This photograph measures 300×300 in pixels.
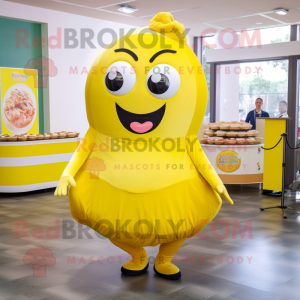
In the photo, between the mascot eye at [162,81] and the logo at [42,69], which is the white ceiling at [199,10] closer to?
the logo at [42,69]

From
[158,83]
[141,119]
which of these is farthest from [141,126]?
[158,83]

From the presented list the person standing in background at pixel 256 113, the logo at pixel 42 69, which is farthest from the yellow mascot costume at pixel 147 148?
the person standing in background at pixel 256 113

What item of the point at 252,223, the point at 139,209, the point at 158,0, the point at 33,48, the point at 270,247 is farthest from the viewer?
the point at 33,48

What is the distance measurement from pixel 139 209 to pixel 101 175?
1.16ft

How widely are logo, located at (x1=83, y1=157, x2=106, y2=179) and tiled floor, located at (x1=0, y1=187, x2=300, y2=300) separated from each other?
2.74ft

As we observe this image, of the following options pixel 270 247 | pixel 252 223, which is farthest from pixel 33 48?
pixel 270 247

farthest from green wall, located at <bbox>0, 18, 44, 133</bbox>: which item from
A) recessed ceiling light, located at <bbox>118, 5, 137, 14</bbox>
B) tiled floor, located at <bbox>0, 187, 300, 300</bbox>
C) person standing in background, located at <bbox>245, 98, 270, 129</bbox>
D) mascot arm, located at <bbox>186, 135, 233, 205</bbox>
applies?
mascot arm, located at <bbox>186, 135, 233, 205</bbox>

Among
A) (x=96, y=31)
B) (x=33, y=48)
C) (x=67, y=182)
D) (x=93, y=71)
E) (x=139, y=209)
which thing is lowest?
(x=139, y=209)

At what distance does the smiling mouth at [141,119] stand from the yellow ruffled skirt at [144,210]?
1.36 feet

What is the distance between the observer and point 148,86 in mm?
2580

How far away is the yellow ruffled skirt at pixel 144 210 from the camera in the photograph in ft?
8.64

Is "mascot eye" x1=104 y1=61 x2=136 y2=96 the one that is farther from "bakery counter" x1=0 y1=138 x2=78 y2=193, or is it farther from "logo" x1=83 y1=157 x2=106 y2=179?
"bakery counter" x1=0 y1=138 x2=78 y2=193

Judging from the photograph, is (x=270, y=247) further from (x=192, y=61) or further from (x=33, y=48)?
(x=33, y=48)

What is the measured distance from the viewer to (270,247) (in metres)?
3.78
